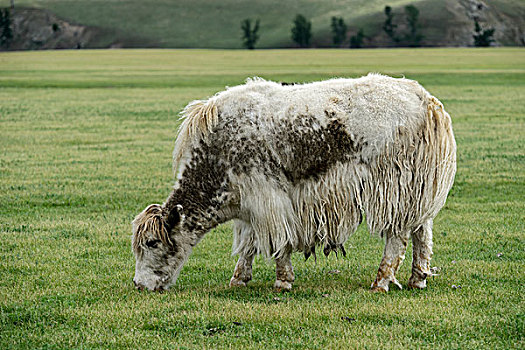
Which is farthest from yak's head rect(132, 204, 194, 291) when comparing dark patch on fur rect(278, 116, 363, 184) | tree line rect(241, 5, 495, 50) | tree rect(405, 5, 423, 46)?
tree rect(405, 5, 423, 46)

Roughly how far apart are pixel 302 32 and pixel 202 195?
16604 cm

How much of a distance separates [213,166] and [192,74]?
45.7 m

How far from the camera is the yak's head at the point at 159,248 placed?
7.54 metres

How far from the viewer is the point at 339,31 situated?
17312cm

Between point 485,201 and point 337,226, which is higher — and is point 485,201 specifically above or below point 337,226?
below

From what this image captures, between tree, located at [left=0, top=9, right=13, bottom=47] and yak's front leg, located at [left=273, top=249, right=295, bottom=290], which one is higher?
yak's front leg, located at [left=273, top=249, right=295, bottom=290]

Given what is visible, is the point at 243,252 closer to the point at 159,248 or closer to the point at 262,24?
the point at 159,248

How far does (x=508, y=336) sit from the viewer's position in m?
6.08

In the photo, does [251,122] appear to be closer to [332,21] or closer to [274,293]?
[274,293]

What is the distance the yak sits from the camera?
746 centimetres

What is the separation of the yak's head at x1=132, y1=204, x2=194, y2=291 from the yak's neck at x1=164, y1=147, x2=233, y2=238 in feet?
0.40

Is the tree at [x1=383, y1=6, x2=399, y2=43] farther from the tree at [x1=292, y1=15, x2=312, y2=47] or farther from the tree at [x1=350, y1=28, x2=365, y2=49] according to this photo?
the tree at [x1=292, y1=15, x2=312, y2=47]

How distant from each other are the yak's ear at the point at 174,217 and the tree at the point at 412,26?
174 meters

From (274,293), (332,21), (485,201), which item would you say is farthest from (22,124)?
(332,21)
